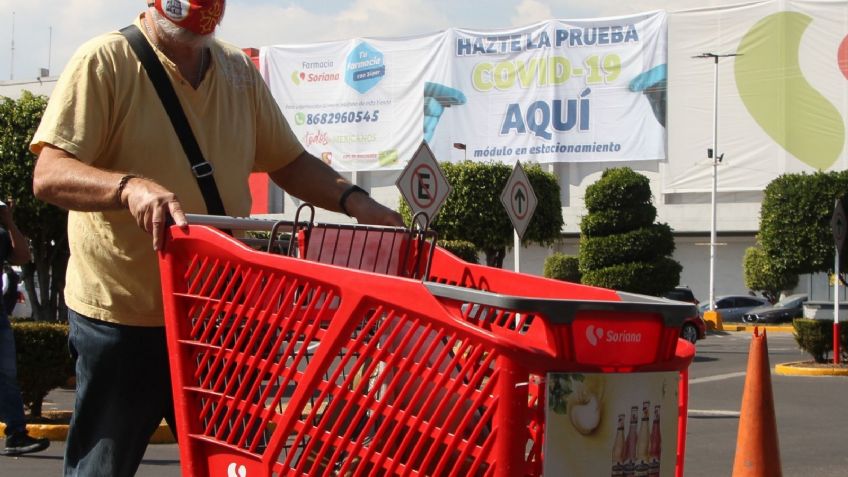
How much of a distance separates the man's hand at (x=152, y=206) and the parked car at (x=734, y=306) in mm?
41247

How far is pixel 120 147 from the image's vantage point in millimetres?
3271

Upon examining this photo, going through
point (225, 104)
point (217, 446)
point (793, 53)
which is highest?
point (793, 53)

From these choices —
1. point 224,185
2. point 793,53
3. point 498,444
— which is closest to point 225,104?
point 224,185

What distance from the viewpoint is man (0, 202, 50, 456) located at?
8.10 meters

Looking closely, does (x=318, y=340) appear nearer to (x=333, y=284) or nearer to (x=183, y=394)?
(x=333, y=284)

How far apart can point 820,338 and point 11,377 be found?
15044 mm

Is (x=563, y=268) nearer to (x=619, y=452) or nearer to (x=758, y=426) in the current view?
(x=758, y=426)

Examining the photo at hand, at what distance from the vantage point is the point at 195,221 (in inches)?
122

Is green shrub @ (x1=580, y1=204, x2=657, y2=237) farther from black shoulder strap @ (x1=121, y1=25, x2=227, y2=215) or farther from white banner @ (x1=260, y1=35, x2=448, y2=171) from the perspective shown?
black shoulder strap @ (x1=121, y1=25, x2=227, y2=215)

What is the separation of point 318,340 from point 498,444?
582 mm

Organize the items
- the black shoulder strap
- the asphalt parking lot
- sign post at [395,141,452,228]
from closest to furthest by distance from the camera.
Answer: the black shoulder strap
the asphalt parking lot
sign post at [395,141,452,228]

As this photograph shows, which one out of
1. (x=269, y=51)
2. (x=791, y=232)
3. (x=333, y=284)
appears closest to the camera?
(x=333, y=284)

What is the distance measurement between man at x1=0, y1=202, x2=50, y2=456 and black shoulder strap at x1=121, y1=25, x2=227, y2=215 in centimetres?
530

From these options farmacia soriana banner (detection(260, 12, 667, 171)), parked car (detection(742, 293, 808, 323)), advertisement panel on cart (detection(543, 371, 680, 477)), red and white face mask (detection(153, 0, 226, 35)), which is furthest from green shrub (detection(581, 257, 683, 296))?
advertisement panel on cart (detection(543, 371, 680, 477))
